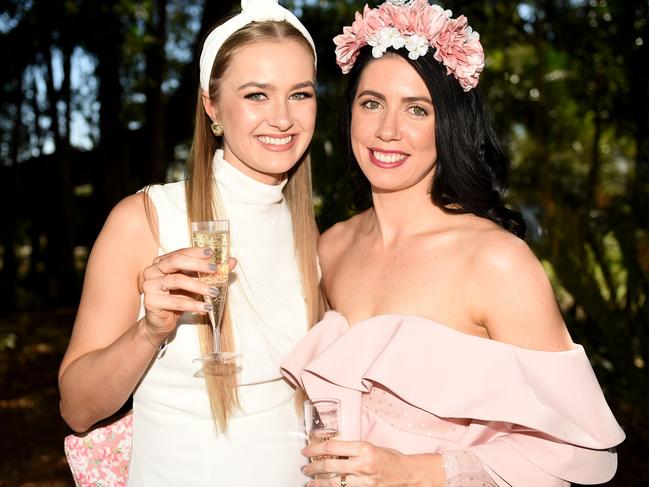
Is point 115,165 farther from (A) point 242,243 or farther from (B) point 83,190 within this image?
(A) point 242,243

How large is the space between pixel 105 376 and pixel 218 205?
2.78 feet

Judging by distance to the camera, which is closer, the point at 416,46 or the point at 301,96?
the point at 416,46

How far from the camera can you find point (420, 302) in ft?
9.60

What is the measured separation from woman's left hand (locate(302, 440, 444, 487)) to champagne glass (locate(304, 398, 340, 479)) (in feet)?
0.08

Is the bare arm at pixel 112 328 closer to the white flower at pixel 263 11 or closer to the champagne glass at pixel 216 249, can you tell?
the champagne glass at pixel 216 249

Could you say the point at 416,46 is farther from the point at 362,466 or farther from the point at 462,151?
the point at 362,466

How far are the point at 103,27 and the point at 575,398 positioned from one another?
11.8 metres

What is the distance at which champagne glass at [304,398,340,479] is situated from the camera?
7.66 ft

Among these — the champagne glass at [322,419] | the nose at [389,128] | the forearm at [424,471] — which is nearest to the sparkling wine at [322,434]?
the champagne glass at [322,419]

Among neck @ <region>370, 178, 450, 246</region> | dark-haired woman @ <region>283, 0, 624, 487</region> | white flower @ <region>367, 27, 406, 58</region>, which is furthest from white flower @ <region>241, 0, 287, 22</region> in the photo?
neck @ <region>370, 178, 450, 246</region>

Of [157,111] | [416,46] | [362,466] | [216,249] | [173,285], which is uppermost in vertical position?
[157,111]

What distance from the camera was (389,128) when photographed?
2.93 metres

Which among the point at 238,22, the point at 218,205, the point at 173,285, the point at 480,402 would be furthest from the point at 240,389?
the point at 238,22

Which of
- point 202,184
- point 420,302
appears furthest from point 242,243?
point 420,302
